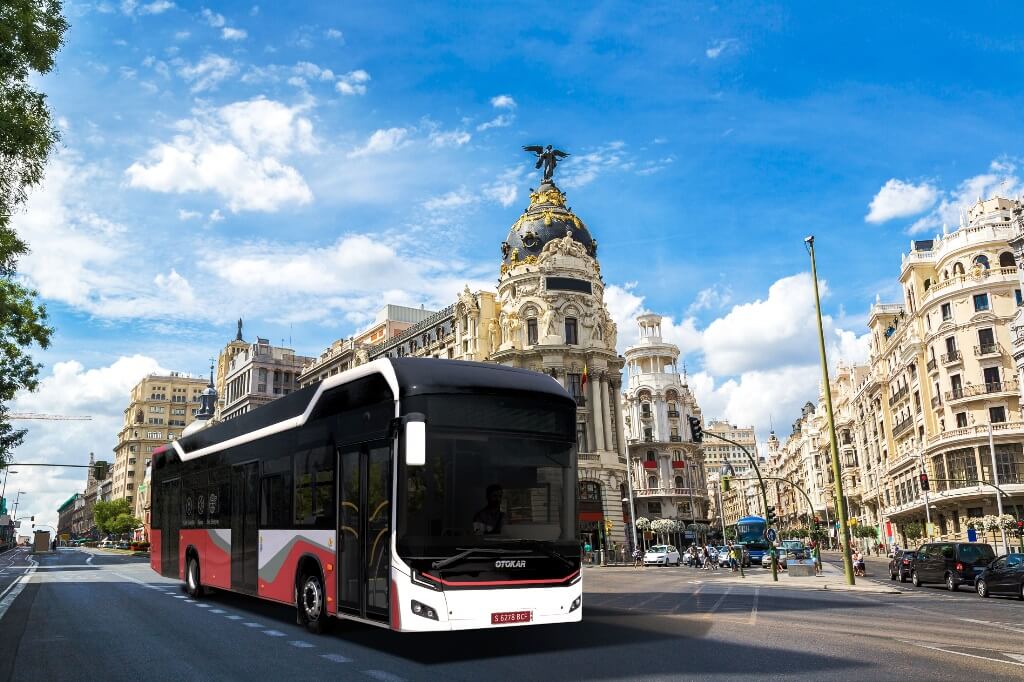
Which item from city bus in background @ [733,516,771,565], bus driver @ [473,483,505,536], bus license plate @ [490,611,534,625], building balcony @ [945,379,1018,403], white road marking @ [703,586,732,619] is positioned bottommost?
city bus in background @ [733,516,771,565]

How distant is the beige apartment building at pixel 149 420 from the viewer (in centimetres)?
16438

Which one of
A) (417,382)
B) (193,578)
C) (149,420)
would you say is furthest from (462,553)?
(149,420)

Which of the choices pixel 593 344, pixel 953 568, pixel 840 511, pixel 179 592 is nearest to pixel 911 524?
pixel 593 344

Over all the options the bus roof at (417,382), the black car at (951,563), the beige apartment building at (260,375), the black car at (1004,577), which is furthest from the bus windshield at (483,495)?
the beige apartment building at (260,375)

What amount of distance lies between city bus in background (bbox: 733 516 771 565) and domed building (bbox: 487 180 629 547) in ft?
30.8

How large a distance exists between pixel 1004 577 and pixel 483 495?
18.9 metres

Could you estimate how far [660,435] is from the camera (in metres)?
94.8

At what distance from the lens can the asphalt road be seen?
29.9 feet

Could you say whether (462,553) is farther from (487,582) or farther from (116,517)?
(116,517)

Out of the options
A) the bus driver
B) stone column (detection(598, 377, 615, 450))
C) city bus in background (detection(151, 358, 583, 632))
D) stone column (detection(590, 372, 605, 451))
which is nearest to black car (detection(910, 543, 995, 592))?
city bus in background (detection(151, 358, 583, 632))

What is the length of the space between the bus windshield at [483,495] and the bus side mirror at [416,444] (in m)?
0.39

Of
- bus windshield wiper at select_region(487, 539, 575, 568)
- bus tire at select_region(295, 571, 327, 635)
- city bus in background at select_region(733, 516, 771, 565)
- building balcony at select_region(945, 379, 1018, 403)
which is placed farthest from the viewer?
city bus in background at select_region(733, 516, 771, 565)

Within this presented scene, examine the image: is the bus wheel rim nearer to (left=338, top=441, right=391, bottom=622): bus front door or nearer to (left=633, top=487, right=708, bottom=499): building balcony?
(left=338, top=441, right=391, bottom=622): bus front door

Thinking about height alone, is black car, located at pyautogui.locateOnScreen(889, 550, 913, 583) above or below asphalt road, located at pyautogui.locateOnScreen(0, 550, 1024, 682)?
below
